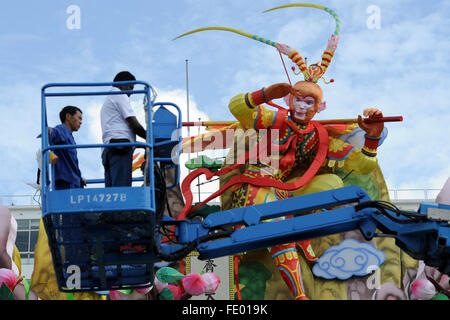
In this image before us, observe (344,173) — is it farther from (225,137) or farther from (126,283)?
(126,283)

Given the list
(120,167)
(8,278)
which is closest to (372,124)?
(120,167)

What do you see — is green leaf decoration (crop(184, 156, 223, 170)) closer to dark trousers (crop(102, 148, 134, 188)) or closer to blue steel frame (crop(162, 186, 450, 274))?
blue steel frame (crop(162, 186, 450, 274))

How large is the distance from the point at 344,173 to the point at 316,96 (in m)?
2.11

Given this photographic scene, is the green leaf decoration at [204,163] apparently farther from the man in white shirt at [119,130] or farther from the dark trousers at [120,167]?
the dark trousers at [120,167]

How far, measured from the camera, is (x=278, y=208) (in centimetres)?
769

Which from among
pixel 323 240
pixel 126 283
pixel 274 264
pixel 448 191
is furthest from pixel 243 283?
pixel 126 283

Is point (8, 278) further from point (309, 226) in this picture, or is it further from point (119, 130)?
point (309, 226)

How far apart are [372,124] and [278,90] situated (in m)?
2.21

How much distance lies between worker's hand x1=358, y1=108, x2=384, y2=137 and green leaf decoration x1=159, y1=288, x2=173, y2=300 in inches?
201

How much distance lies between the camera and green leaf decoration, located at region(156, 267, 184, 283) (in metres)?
13.7

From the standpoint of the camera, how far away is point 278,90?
12.4 meters

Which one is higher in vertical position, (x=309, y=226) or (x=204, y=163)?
(x=204, y=163)

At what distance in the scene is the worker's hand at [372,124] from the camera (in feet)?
42.5
